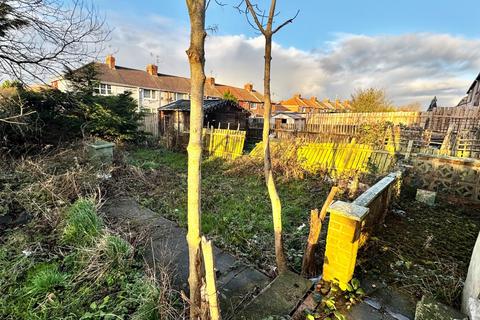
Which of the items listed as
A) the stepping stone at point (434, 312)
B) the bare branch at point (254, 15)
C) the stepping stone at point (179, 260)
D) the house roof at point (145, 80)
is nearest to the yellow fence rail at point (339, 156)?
the stepping stone at point (179, 260)

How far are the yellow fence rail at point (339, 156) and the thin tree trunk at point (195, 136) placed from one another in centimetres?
626

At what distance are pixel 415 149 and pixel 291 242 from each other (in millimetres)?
5656

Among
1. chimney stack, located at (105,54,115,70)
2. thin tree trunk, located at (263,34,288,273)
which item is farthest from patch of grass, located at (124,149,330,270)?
chimney stack, located at (105,54,115,70)

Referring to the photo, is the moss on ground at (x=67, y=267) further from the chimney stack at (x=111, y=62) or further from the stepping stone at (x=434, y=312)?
the chimney stack at (x=111, y=62)

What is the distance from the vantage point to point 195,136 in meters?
1.60

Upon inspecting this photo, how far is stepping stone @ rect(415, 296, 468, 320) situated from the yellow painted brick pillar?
62 cm

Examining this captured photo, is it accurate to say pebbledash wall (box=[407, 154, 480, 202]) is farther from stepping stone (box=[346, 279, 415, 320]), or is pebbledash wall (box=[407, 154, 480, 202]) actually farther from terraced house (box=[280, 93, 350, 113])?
terraced house (box=[280, 93, 350, 113])

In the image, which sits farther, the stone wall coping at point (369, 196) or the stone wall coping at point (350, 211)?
the stone wall coping at point (369, 196)

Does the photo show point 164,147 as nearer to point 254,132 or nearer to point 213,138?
point 213,138

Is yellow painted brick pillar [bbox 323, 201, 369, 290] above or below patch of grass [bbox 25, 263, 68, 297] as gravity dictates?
above

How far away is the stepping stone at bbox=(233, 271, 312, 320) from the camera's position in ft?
6.79

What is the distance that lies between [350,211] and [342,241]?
347 mm

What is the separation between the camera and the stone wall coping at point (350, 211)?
2209mm

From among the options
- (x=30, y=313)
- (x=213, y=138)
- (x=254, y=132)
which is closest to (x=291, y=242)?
(x=30, y=313)
